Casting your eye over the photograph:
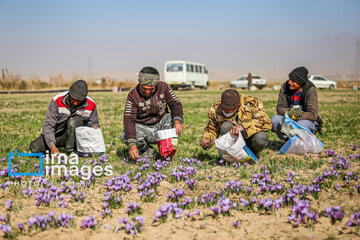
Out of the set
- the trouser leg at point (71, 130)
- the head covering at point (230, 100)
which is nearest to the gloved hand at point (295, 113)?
the head covering at point (230, 100)

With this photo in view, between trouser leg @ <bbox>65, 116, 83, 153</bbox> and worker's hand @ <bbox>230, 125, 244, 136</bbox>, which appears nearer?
worker's hand @ <bbox>230, 125, 244, 136</bbox>

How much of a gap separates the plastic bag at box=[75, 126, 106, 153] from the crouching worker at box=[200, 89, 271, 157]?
6.43ft

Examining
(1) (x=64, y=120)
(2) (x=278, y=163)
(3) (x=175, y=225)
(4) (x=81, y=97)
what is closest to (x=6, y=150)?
(1) (x=64, y=120)

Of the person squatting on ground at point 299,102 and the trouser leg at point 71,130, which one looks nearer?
the trouser leg at point 71,130

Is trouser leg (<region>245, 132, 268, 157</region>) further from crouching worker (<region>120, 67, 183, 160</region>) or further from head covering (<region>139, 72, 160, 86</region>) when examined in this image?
head covering (<region>139, 72, 160, 86</region>)

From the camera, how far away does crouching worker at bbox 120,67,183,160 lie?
18.6 ft

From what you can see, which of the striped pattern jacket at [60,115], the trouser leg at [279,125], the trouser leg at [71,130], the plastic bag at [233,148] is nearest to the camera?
the plastic bag at [233,148]

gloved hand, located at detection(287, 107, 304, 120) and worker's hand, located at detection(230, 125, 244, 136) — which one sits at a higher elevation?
gloved hand, located at detection(287, 107, 304, 120)

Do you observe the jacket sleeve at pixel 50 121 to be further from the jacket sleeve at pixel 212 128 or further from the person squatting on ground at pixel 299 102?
the person squatting on ground at pixel 299 102

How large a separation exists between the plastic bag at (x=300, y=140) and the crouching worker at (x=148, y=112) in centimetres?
203

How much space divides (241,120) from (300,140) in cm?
132

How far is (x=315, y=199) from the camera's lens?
4098 mm

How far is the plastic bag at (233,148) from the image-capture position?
520 centimetres

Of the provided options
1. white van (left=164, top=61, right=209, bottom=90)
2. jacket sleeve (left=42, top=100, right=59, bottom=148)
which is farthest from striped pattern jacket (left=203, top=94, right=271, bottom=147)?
white van (left=164, top=61, right=209, bottom=90)
